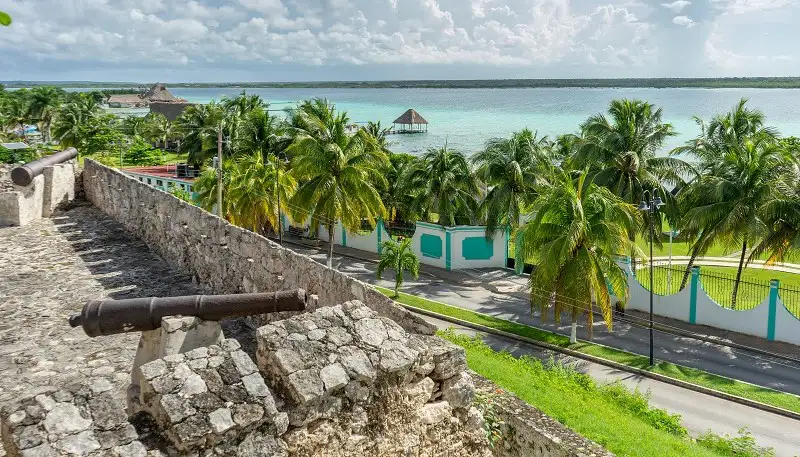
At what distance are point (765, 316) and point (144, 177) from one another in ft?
113

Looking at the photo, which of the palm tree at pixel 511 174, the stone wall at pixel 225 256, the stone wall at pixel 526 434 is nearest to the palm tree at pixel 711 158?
the palm tree at pixel 511 174

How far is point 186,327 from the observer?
468 centimetres

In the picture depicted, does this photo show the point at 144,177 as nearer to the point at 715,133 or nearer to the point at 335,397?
the point at 715,133

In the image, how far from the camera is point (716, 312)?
866 inches

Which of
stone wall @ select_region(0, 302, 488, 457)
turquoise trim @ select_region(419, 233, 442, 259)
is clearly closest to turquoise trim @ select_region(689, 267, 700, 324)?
turquoise trim @ select_region(419, 233, 442, 259)

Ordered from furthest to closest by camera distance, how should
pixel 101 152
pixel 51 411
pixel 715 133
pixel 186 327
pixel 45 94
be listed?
pixel 45 94, pixel 101 152, pixel 715 133, pixel 186 327, pixel 51 411

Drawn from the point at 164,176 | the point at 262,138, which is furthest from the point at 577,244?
the point at 164,176

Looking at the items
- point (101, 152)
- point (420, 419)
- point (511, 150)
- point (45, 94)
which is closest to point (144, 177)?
point (101, 152)

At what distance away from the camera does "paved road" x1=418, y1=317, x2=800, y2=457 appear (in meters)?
14.4

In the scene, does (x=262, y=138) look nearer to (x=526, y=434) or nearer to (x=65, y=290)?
(x=65, y=290)

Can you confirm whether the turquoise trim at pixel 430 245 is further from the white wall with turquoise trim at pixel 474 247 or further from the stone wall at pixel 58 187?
the stone wall at pixel 58 187

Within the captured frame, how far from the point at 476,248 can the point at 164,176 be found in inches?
924

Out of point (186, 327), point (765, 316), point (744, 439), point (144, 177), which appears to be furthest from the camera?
point (144, 177)

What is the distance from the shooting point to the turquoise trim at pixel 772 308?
20322 millimetres
